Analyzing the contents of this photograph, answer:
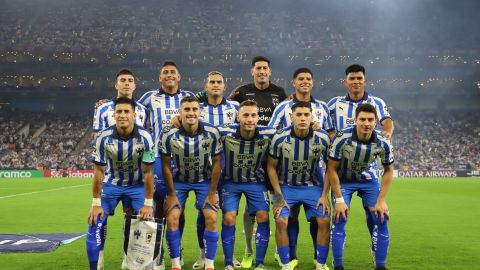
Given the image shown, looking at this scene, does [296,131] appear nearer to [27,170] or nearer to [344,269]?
[344,269]


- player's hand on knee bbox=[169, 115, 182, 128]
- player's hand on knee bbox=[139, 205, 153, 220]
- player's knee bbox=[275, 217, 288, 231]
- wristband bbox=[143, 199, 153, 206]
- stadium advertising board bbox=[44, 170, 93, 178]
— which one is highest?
player's hand on knee bbox=[169, 115, 182, 128]

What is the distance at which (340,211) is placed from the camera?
576 centimetres

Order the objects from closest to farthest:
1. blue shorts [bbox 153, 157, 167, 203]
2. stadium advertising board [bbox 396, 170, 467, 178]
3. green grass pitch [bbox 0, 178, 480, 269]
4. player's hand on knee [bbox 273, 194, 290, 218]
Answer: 1. player's hand on knee [bbox 273, 194, 290, 218]
2. blue shorts [bbox 153, 157, 167, 203]
3. green grass pitch [bbox 0, 178, 480, 269]
4. stadium advertising board [bbox 396, 170, 467, 178]

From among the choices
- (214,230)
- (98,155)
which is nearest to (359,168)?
(214,230)

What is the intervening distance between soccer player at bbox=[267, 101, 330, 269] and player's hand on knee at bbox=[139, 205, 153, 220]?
4.81 feet

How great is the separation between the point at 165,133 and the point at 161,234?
1235mm

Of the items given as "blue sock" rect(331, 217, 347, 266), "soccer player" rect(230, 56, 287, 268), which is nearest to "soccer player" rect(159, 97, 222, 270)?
"soccer player" rect(230, 56, 287, 268)

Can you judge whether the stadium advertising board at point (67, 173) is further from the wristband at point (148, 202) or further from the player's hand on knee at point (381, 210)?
the player's hand on knee at point (381, 210)

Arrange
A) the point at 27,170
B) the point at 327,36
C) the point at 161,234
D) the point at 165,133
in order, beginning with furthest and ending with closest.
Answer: the point at 327,36
the point at 27,170
the point at 165,133
the point at 161,234

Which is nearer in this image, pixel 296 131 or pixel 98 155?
pixel 98 155

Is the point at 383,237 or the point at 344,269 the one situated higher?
the point at 383,237

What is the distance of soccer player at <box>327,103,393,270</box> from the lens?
18.9 ft

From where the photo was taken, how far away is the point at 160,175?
641 cm

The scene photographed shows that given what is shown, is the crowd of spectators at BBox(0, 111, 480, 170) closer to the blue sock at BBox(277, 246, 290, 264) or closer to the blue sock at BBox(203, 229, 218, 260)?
the blue sock at BBox(203, 229, 218, 260)
